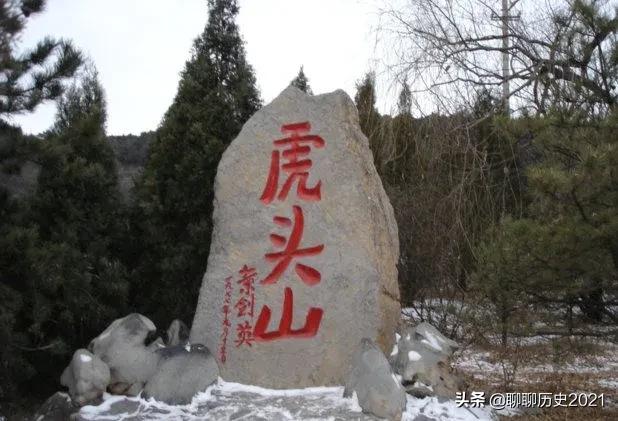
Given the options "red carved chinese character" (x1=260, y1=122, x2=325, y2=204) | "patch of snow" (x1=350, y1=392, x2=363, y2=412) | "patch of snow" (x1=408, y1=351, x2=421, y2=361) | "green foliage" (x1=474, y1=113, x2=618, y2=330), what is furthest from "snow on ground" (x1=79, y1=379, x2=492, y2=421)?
"red carved chinese character" (x1=260, y1=122, x2=325, y2=204)

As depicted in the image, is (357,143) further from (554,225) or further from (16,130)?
(16,130)

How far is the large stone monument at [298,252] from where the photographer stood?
3885mm

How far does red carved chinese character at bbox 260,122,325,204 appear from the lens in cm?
411

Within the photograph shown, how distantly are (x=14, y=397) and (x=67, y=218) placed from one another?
4.05 feet

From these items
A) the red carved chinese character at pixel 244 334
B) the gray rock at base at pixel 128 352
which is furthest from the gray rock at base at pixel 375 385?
the gray rock at base at pixel 128 352

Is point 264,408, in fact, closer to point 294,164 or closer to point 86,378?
point 86,378

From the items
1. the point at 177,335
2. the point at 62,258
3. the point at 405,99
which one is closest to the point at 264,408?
the point at 177,335

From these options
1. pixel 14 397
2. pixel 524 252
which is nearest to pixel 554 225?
pixel 524 252

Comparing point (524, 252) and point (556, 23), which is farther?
point (556, 23)

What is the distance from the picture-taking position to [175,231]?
16.8 feet

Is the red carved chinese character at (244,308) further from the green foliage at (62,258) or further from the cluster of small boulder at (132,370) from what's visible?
the green foliage at (62,258)

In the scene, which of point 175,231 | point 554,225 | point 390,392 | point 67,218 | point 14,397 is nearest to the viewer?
point 390,392

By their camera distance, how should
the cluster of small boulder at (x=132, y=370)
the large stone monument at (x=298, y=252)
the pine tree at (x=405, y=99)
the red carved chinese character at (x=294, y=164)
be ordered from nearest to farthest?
the cluster of small boulder at (x=132, y=370) → the large stone monument at (x=298, y=252) → the red carved chinese character at (x=294, y=164) → the pine tree at (x=405, y=99)

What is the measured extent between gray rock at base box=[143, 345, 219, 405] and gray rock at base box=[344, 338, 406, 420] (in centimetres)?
79
